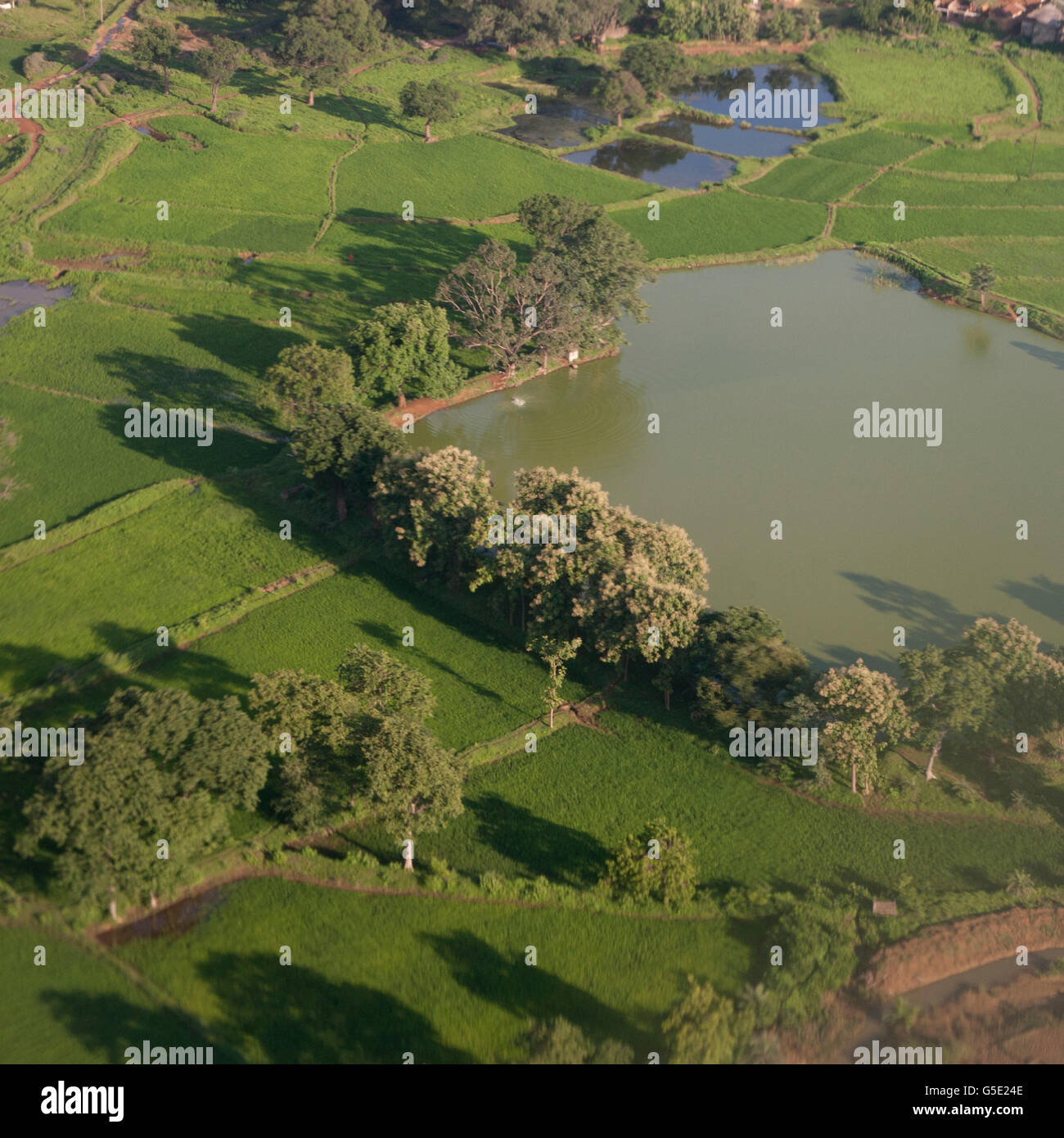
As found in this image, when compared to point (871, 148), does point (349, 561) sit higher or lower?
lower

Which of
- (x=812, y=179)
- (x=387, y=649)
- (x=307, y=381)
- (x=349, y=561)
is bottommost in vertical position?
(x=387, y=649)

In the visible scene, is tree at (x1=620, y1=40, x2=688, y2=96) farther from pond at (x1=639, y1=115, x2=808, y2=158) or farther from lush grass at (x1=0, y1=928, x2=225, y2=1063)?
lush grass at (x1=0, y1=928, x2=225, y2=1063)

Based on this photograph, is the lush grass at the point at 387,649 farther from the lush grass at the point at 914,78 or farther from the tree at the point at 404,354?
the lush grass at the point at 914,78

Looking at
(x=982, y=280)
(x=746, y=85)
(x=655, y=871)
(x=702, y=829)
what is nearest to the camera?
(x=655, y=871)

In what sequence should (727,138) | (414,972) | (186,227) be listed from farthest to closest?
1. (727,138)
2. (186,227)
3. (414,972)

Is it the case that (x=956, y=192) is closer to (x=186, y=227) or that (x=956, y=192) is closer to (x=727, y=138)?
(x=727, y=138)

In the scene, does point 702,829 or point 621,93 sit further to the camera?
point 621,93

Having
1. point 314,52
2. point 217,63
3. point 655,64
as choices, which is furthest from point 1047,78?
point 217,63
